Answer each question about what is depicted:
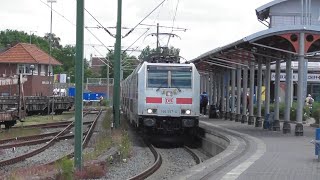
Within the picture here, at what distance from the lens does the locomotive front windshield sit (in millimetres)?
22578

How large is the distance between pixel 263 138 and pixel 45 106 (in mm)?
30542

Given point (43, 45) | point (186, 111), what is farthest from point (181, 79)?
point (43, 45)

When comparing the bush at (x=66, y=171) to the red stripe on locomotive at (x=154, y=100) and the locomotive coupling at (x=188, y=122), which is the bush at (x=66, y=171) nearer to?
the red stripe on locomotive at (x=154, y=100)

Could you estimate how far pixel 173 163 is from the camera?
18.2 meters

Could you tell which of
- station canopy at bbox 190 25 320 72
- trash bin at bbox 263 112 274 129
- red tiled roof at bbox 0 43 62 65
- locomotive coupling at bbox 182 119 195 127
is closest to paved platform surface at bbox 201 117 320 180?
locomotive coupling at bbox 182 119 195 127

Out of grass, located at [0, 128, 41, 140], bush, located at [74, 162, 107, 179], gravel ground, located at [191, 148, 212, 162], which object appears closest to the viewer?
bush, located at [74, 162, 107, 179]

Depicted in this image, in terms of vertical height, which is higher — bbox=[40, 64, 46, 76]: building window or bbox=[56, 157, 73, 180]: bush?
bbox=[40, 64, 46, 76]: building window

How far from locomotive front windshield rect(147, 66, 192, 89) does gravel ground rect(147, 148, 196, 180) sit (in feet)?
8.30

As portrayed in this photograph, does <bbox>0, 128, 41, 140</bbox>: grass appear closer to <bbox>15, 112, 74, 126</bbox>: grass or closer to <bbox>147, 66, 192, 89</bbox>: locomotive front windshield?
<bbox>15, 112, 74, 126</bbox>: grass

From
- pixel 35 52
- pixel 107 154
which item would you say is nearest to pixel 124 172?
pixel 107 154

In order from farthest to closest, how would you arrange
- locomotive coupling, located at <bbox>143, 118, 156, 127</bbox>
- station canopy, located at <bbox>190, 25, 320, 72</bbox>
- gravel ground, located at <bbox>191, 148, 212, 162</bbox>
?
locomotive coupling, located at <bbox>143, 118, 156, 127</bbox>, gravel ground, located at <bbox>191, 148, 212, 162</bbox>, station canopy, located at <bbox>190, 25, 320, 72</bbox>

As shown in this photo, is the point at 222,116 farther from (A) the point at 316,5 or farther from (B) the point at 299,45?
(B) the point at 299,45

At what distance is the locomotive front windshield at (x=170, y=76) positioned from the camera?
74.1 feet

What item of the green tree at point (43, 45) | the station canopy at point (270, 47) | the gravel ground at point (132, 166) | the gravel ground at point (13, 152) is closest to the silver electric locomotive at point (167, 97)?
the gravel ground at point (132, 166)
